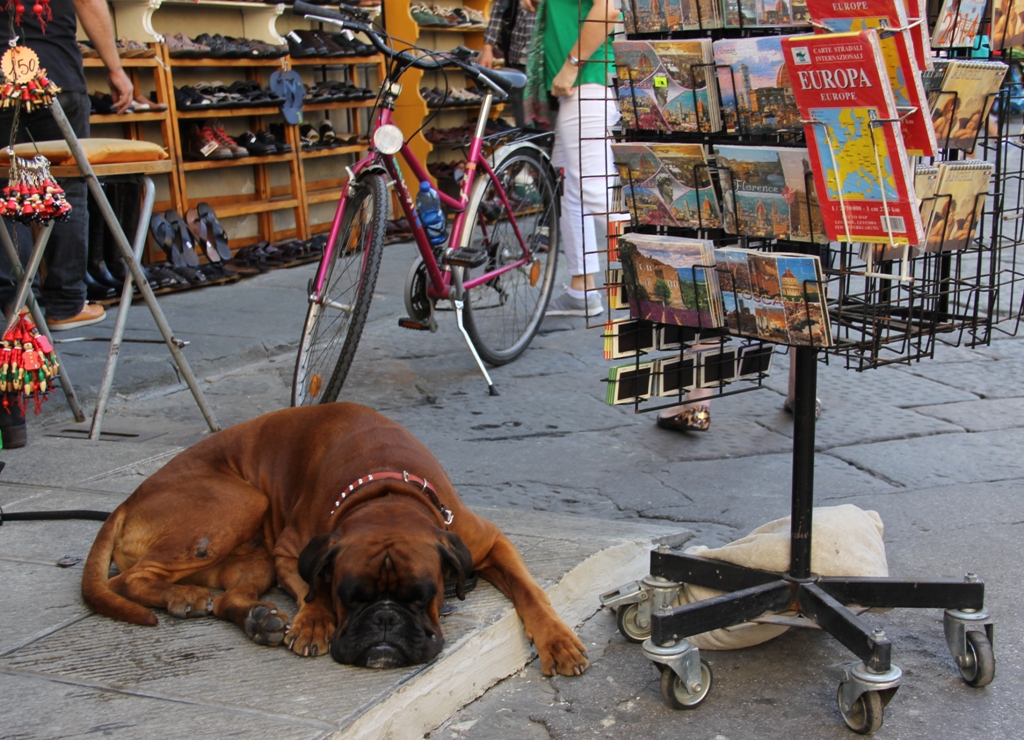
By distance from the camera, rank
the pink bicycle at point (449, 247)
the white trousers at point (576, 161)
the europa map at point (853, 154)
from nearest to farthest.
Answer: the europa map at point (853, 154)
the pink bicycle at point (449, 247)
the white trousers at point (576, 161)

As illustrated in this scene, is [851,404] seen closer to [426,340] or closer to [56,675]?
[426,340]

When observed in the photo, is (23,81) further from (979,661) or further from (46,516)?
(979,661)

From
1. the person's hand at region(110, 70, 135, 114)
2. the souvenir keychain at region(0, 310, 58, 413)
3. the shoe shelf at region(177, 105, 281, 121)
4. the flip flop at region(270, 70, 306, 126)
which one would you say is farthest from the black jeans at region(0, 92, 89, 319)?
the flip flop at region(270, 70, 306, 126)

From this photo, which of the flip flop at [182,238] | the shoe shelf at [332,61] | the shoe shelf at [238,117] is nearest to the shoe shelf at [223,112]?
the shoe shelf at [238,117]

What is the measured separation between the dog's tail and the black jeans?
2484mm

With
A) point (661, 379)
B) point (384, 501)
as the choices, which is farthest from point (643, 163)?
point (384, 501)

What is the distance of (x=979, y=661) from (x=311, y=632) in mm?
1497

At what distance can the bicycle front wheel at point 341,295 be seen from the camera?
4328 millimetres

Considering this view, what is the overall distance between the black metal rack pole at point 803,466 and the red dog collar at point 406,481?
0.82 meters

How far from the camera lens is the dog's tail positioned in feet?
8.37

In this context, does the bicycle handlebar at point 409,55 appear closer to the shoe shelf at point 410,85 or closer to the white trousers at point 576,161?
the white trousers at point 576,161

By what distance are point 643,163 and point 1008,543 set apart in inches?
67.4

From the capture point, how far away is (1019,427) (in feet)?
14.5

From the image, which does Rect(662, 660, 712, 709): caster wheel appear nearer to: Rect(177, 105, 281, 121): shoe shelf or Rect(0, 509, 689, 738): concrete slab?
Rect(0, 509, 689, 738): concrete slab
